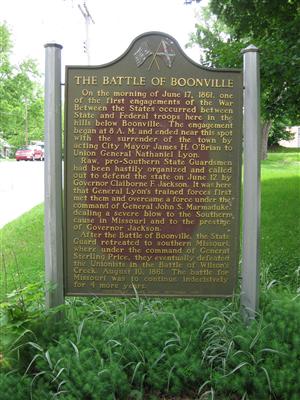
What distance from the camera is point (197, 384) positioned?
3.57m

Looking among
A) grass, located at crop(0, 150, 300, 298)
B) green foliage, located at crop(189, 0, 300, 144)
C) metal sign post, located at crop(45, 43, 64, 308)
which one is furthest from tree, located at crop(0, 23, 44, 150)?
metal sign post, located at crop(45, 43, 64, 308)

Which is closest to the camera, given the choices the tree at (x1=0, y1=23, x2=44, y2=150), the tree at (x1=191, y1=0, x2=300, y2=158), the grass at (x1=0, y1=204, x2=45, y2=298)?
the grass at (x1=0, y1=204, x2=45, y2=298)

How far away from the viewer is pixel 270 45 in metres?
7.66

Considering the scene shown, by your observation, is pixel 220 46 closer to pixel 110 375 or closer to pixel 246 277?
pixel 246 277

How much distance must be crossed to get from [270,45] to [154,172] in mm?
4335

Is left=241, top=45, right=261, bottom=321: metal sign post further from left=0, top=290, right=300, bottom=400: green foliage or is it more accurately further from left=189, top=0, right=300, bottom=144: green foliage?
left=189, top=0, right=300, bottom=144: green foliage

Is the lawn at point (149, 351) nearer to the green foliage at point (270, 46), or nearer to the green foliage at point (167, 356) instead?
the green foliage at point (167, 356)

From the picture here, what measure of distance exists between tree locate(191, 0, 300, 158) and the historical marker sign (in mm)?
3410

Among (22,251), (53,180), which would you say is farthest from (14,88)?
(53,180)

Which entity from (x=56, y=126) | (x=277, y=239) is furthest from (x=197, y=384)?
(x=277, y=239)

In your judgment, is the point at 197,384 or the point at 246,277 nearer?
the point at 197,384

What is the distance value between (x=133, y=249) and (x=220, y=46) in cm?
566

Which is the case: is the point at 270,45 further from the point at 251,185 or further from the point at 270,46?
the point at 251,185

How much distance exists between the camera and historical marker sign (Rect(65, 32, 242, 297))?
421cm
